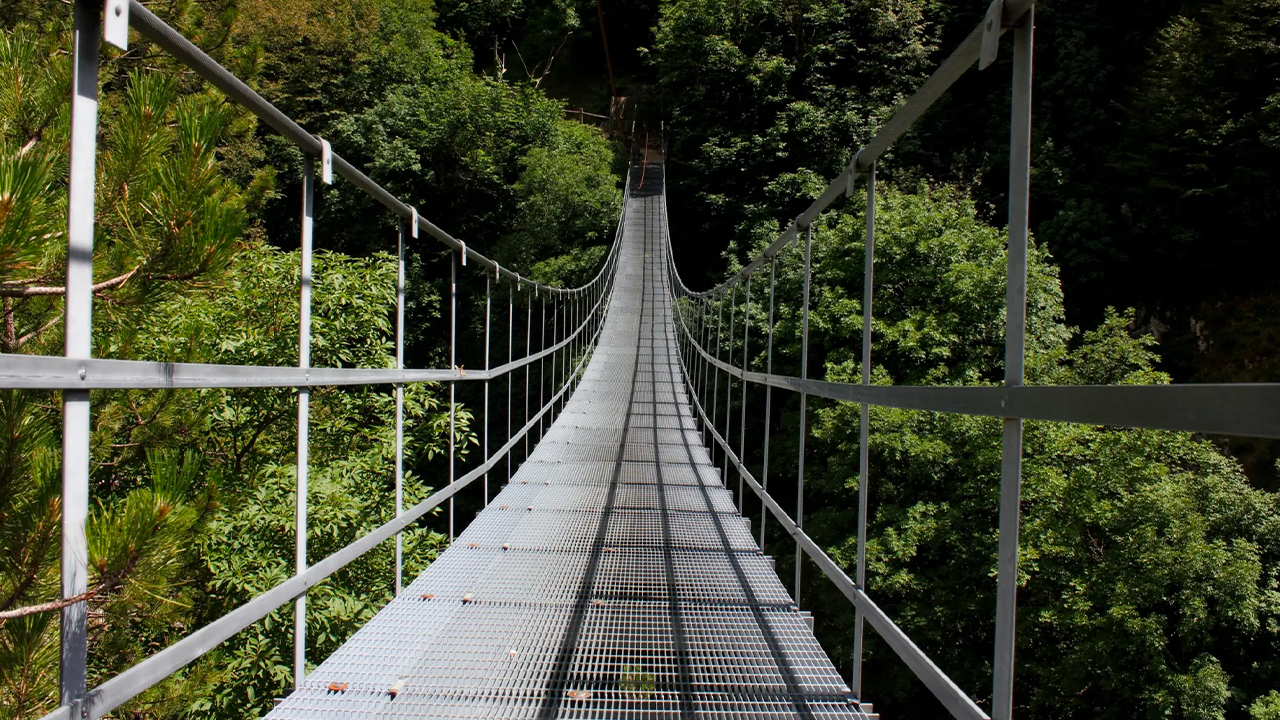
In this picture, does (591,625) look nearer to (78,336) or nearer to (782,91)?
(78,336)

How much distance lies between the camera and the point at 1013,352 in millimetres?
838

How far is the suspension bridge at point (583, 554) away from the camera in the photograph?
76cm

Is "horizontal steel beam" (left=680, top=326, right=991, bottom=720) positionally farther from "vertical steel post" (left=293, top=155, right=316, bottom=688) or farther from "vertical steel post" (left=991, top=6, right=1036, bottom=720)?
"vertical steel post" (left=293, top=155, right=316, bottom=688)

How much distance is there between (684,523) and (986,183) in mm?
13161

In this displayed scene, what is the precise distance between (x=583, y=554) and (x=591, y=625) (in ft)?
2.15

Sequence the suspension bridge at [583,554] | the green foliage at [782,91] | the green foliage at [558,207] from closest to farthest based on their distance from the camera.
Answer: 1. the suspension bridge at [583,554]
2. the green foliage at [558,207]
3. the green foliage at [782,91]

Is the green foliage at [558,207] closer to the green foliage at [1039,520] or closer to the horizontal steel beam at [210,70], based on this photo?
the green foliage at [1039,520]

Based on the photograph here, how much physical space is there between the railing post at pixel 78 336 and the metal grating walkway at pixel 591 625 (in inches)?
24.8

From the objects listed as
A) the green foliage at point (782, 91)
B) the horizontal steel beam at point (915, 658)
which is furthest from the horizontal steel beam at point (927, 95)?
the green foliage at point (782, 91)

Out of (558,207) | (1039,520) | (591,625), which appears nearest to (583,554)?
(591,625)

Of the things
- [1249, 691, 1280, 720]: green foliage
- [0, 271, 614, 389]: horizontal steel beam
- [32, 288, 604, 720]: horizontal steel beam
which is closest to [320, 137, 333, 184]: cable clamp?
[0, 271, 614, 389]: horizontal steel beam

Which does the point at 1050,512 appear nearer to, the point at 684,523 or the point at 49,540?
the point at 684,523

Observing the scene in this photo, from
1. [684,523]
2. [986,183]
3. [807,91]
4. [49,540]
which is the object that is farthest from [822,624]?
[807,91]

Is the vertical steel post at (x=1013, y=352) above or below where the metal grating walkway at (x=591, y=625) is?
above
